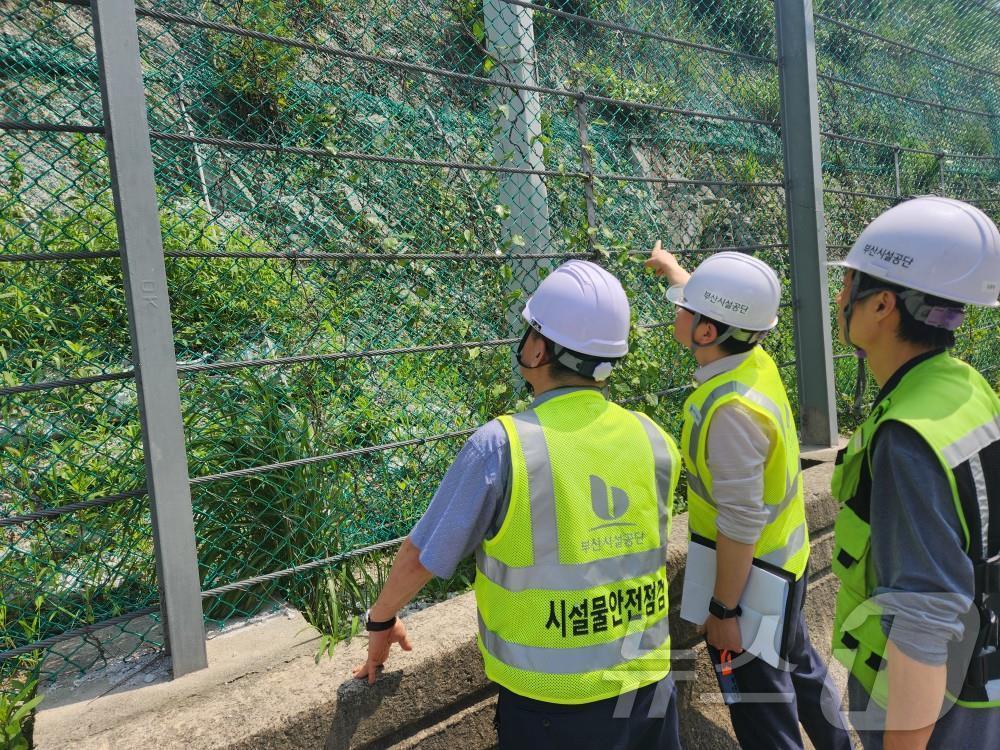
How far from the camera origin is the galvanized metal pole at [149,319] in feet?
6.77

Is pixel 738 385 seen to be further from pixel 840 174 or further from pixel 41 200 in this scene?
pixel 41 200

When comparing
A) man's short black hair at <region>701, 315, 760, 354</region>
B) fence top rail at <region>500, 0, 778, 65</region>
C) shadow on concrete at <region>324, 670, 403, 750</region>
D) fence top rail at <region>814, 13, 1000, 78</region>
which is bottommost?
shadow on concrete at <region>324, 670, 403, 750</region>

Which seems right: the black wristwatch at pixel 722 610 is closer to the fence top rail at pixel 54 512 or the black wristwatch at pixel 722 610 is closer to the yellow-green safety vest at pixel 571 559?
the yellow-green safety vest at pixel 571 559

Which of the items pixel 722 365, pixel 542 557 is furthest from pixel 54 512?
pixel 722 365

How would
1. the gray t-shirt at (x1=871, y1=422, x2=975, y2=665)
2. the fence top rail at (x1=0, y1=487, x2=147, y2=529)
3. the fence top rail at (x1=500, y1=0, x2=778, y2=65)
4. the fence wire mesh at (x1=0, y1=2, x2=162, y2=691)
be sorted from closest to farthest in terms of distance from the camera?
1. the gray t-shirt at (x1=871, y1=422, x2=975, y2=665)
2. the fence top rail at (x1=0, y1=487, x2=147, y2=529)
3. the fence wire mesh at (x1=0, y1=2, x2=162, y2=691)
4. the fence top rail at (x1=500, y1=0, x2=778, y2=65)

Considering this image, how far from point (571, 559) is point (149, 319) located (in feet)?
4.53

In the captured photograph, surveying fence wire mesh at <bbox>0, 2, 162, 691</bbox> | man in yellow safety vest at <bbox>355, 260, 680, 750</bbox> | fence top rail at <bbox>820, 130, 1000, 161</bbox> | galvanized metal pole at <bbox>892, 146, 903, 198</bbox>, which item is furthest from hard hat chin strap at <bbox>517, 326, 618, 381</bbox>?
galvanized metal pole at <bbox>892, 146, 903, 198</bbox>

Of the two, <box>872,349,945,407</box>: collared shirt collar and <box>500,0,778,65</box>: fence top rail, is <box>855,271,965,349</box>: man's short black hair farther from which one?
<box>500,0,778,65</box>: fence top rail

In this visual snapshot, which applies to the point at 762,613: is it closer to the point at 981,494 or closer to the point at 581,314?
the point at 981,494

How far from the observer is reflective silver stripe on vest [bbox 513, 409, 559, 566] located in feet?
5.67

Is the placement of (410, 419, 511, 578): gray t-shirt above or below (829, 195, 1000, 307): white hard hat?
below

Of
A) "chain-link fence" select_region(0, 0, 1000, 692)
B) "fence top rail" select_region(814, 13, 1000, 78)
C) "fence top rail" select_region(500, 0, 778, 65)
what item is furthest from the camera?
"fence top rail" select_region(814, 13, 1000, 78)

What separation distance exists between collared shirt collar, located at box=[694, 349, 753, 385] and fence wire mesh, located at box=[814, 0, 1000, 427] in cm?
256

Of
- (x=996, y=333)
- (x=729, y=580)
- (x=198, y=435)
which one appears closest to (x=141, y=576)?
(x=198, y=435)
